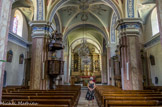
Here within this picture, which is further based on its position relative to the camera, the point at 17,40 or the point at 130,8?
the point at 17,40

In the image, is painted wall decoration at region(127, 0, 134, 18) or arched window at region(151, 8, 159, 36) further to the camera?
Result: arched window at region(151, 8, 159, 36)

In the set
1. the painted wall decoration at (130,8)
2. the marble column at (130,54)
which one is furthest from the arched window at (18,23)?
the painted wall decoration at (130,8)

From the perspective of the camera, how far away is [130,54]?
7.75 metres

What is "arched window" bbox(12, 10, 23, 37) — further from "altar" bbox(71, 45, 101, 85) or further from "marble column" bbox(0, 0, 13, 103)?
"altar" bbox(71, 45, 101, 85)

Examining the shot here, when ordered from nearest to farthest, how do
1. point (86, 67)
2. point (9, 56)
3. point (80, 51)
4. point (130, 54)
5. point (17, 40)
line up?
point (130, 54)
point (9, 56)
point (17, 40)
point (80, 51)
point (86, 67)

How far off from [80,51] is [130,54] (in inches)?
287

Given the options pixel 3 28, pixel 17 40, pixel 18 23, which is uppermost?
pixel 18 23

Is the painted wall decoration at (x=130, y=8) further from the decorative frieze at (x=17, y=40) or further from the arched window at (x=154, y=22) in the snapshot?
the decorative frieze at (x=17, y=40)

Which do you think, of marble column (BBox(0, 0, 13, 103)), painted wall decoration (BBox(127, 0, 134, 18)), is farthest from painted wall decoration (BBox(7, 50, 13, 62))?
painted wall decoration (BBox(127, 0, 134, 18))

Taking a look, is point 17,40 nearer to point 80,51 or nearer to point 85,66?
point 80,51

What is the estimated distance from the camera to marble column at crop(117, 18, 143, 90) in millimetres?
7516

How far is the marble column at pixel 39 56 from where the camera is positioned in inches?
304

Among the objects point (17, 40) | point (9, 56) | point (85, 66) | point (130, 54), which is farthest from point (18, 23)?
point (85, 66)

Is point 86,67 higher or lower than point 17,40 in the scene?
lower
